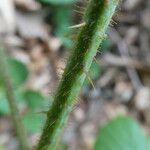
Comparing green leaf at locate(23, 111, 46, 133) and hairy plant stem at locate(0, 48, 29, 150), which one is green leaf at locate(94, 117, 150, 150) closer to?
hairy plant stem at locate(0, 48, 29, 150)

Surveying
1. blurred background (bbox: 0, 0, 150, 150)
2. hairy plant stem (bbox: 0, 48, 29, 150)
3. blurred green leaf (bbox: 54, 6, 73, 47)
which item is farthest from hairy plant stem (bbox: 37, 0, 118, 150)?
blurred green leaf (bbox: 54, 6, 73, 47)

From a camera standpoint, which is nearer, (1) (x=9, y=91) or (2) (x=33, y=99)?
(1) (x=9, y=91)

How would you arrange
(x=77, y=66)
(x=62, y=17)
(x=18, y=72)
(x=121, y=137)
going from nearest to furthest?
(x=77, y=66), (x=121, y=137), (x=18, y=72), (x=62, y=17)

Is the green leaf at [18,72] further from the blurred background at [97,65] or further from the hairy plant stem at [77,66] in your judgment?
the hairy plant stem at [77,66]

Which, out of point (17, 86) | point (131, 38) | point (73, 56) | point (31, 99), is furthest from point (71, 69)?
point (131, 38)

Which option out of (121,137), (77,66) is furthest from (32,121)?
→ (77,66)

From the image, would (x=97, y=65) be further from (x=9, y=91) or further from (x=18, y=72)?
(x=9, y=91)

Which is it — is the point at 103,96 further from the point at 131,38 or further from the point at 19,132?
the point at 19,132

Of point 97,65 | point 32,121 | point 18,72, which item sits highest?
point 18,72
